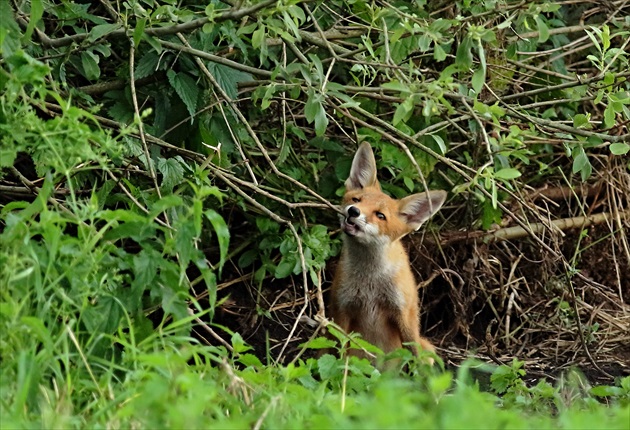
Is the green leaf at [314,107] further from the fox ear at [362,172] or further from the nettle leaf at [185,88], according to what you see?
the fox ear at [362,172]

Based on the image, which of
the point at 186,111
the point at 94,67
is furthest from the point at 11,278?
the point at 186,111

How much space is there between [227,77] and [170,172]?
785 mm

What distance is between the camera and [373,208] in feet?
23.2

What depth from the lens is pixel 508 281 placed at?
28.2 feet

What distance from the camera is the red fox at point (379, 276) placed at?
7.19 metres

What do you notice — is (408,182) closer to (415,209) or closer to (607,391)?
(415,209)

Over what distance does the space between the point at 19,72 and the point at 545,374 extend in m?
4.73

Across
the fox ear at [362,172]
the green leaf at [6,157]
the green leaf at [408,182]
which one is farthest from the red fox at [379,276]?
the green leaf at [6,157]

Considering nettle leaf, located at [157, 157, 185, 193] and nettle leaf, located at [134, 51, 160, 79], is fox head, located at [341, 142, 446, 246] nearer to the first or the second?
nettle leaf, located at [157, 157, 185, 193]

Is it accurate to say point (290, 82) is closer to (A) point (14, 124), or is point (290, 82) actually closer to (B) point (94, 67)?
(B) point (94, 67)

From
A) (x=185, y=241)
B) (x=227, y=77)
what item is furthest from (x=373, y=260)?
(x=185, y=241)

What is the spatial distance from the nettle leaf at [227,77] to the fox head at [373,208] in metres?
0.97

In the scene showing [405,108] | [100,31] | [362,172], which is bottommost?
[362,172]

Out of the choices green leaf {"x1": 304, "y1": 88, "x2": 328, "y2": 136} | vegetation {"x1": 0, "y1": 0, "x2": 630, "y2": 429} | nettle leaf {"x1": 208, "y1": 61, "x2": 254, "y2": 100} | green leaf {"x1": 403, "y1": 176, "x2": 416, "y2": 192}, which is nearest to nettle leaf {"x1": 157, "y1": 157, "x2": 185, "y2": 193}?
vegetation {"x1": 0, "y1": 0, "x2": 630, "y2": 429}
